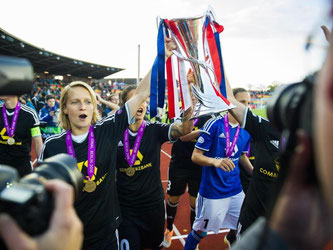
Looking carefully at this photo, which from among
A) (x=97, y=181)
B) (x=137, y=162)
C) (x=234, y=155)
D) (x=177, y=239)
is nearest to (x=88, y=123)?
(x=97, y=181)

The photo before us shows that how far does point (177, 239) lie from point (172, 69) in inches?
112

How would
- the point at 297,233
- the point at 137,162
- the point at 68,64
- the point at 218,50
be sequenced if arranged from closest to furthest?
the point at 297,233 → the point at 218,50 → the point at 137,162 → the point at 68,64

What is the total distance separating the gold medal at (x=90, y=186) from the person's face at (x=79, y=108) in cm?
50

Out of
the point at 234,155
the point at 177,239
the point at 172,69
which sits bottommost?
the point at 177,239

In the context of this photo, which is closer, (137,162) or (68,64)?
(137,162)

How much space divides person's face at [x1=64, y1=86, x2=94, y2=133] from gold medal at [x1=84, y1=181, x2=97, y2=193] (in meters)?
0.50

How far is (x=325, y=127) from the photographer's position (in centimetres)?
44

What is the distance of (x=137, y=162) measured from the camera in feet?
9.10

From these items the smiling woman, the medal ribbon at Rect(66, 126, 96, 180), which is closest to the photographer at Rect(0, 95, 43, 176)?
the smiling woman

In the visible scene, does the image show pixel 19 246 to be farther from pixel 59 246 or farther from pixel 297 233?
pixel 297 233

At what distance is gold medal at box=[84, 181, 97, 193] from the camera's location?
2.07 meters

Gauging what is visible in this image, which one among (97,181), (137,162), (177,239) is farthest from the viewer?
(177,239)

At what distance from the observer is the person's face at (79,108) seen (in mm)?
2238

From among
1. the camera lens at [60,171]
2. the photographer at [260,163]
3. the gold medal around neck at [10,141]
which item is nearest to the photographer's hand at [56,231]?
the camera lens at [60,171]
